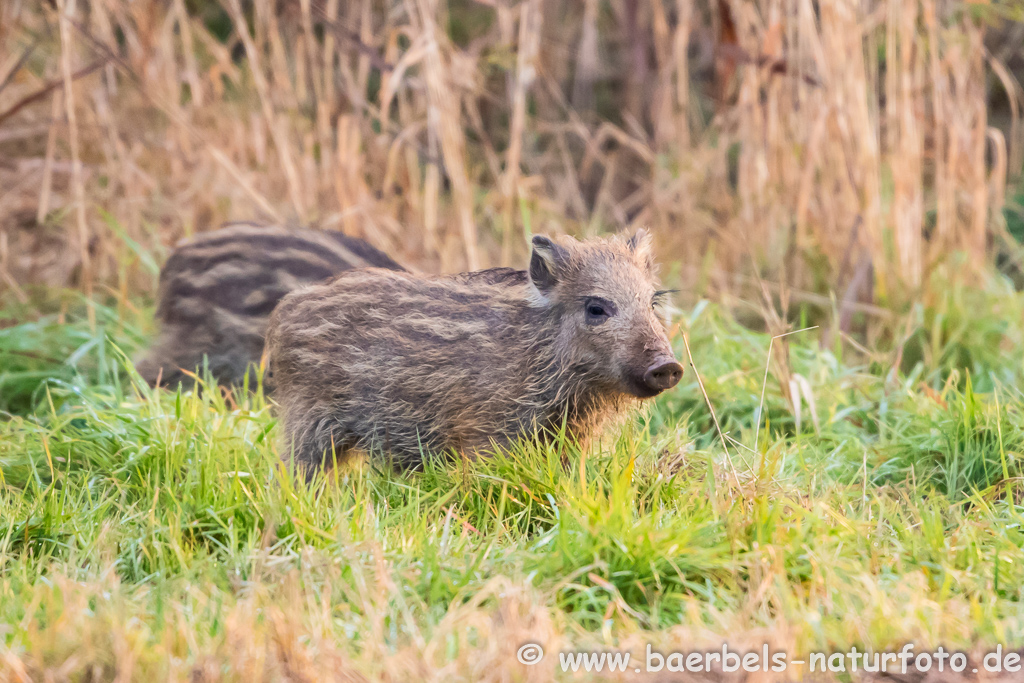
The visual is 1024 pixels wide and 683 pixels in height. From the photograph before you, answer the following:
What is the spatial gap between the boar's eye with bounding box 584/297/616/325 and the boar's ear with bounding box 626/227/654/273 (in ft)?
1.02

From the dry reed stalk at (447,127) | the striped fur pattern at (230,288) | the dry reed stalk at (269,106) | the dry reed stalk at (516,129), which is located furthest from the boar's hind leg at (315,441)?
the dry reed stalk at (269,106)

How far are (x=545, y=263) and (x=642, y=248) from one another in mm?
396

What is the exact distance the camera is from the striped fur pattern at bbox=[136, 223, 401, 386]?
4.88 metres

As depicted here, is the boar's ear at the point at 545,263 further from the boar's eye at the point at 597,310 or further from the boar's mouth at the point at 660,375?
the boar's mouth at the point at 660,375

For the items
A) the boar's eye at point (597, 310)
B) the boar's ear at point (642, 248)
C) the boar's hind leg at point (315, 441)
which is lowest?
the boar's hind leg at point (315, 441)

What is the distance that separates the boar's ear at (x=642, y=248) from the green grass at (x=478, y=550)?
1.95 ft

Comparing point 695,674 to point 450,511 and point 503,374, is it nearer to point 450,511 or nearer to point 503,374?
point 450,511

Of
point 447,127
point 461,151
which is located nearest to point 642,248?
point 447,127

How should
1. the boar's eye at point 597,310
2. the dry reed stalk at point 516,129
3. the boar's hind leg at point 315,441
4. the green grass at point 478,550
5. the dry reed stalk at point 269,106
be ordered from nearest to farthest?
the green grass at point 478,550
the boar's eye at point 597,310
the boar's hind leg at point 315,441
the dry reed stalk at point 269,106
the dry reed stalk at point 516,129

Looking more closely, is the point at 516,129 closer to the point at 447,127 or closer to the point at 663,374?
the point at 447,127

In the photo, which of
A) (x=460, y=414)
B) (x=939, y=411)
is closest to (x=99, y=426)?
(x=460, y=414)

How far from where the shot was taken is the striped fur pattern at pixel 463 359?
11.2 ft

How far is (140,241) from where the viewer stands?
19.5 ft

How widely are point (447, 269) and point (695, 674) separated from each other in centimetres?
387
